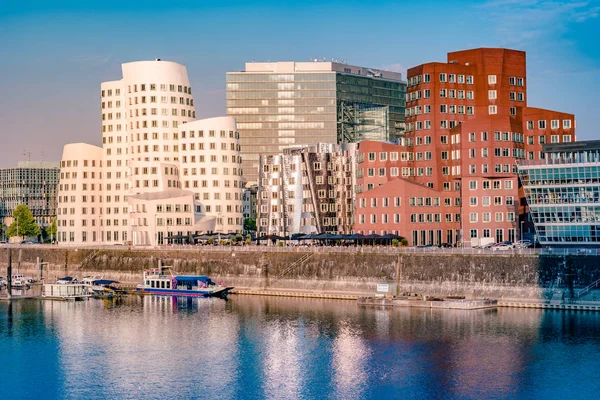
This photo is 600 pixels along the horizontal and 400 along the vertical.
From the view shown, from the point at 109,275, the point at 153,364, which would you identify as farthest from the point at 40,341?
the point at 109,275

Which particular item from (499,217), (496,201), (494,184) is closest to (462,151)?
(494,184)

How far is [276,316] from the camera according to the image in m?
139

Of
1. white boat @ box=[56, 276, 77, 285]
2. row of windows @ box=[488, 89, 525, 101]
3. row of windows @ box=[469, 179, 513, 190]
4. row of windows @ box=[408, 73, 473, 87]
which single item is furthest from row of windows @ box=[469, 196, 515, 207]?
white boat @ box=[56, 276, 77, 285]

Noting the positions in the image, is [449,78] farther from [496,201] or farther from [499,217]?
[499,217]

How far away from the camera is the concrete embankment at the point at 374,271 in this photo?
458ft

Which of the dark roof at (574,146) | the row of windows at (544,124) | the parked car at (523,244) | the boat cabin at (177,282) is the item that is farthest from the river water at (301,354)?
the row of windows at (544,124)

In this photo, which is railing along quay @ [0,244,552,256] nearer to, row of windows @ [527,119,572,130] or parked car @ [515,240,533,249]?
parked car @ [515,240,533,249]

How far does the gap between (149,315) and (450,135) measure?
246 ft

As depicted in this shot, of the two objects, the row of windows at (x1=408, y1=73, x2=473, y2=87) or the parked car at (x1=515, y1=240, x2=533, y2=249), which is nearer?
the parked car at (x1=515, y1=240, x2=533, y2=249)

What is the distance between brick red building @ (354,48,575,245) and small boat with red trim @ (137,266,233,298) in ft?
110

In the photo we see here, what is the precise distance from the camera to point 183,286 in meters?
176

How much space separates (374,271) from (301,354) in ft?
160

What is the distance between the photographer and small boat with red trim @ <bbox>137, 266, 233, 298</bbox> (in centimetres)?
17125

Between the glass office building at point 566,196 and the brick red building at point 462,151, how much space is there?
66.2 feet
